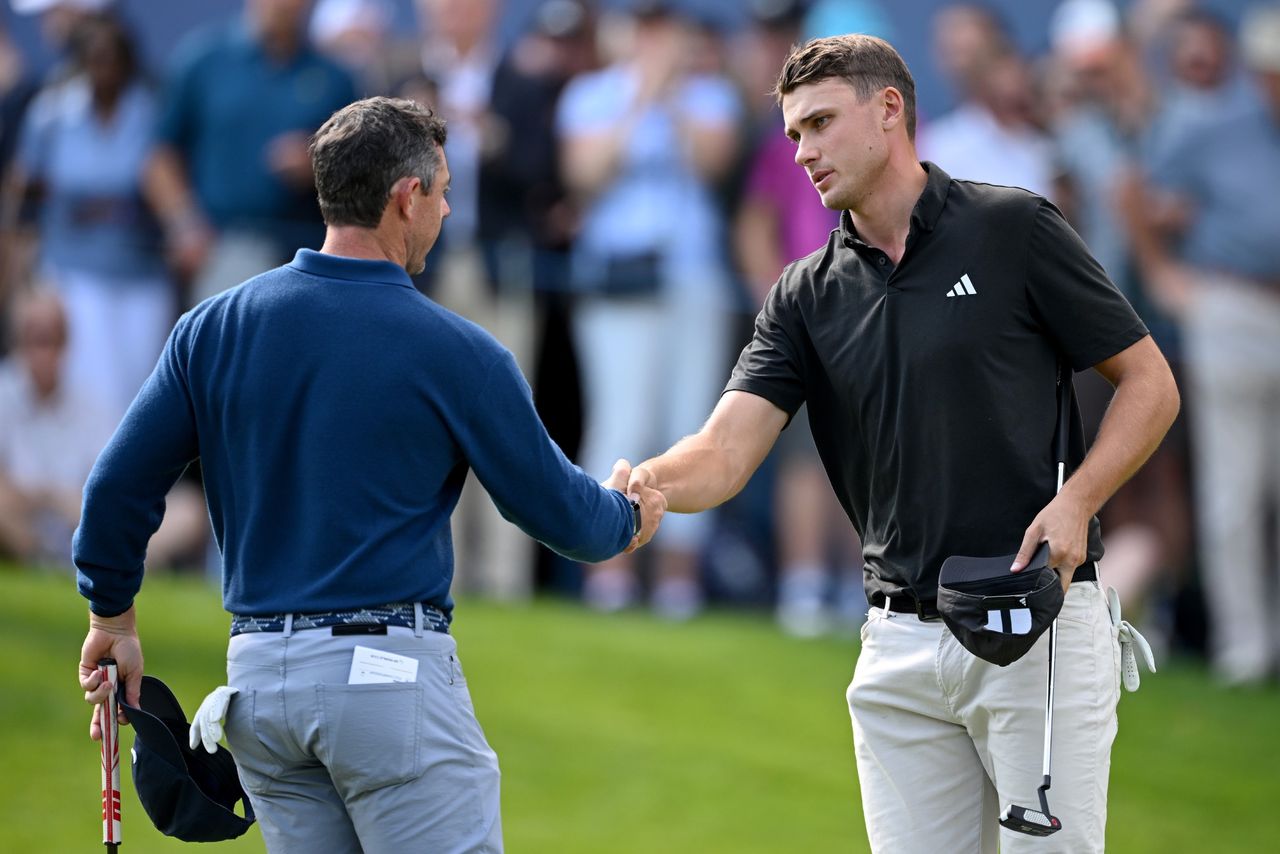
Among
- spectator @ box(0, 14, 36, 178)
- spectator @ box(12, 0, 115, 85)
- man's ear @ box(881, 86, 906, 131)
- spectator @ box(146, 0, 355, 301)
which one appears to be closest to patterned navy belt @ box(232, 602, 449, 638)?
man's ear @ box(881, 86, 906, 131)

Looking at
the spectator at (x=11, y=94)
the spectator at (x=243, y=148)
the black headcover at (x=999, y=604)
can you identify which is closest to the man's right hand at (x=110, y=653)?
the black headcover at (x=999, y=604)

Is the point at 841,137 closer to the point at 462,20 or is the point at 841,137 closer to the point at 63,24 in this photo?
the point at 462,20

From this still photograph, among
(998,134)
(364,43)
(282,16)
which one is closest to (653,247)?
(998,134)

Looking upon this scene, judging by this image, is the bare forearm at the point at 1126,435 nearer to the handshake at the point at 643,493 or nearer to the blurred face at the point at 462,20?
the handshake at the point at 643,493

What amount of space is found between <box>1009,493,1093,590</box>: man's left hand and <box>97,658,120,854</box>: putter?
1.98 metres

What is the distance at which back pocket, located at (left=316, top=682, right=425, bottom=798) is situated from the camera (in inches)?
128

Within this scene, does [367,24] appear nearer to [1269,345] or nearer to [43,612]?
[43,612]

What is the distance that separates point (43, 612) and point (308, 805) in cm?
647

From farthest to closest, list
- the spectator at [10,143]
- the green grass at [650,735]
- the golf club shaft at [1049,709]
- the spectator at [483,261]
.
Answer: the spectator at [10,143]
the spectator at [483,261]
the green grass at [650,735]
the golf club shaft at [1049,709]

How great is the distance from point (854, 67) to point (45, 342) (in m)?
8.39

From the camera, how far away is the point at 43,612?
30.4 ft

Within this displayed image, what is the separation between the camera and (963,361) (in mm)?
3641

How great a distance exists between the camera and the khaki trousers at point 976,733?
140 inches

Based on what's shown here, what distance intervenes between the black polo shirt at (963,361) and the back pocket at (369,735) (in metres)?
1.17
